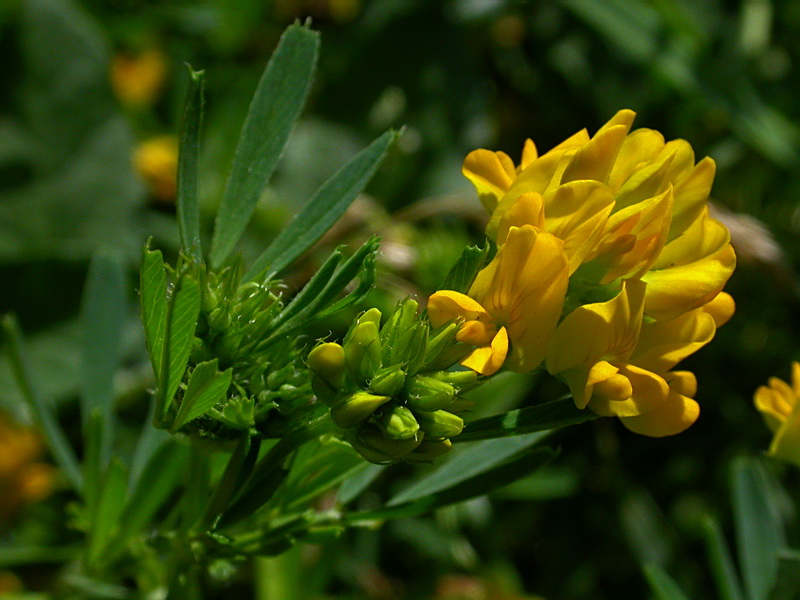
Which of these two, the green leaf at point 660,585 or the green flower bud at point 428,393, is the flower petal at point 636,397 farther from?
the green leaf at point 660,585

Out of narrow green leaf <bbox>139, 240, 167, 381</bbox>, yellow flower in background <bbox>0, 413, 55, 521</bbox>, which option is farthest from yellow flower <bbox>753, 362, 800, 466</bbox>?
yellow flower in background <bbox>0, 413, 55, 521</bbox>

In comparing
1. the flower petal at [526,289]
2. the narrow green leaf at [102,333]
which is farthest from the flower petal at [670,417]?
the narrow green leaf at [102,333]

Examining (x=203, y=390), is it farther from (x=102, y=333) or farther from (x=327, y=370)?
(x=102, y=333)

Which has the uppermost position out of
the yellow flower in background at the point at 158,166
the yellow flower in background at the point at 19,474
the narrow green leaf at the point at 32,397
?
the narrow green leaf at the point at 32,397

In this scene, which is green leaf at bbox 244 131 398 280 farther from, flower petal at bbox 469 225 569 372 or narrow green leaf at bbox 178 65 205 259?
flower petal at bbox 469 225 569 372

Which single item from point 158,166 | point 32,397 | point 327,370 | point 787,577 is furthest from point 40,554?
point 158,166

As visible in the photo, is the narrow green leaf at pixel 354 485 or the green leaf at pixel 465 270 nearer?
the green leaf at pixel 465 270
